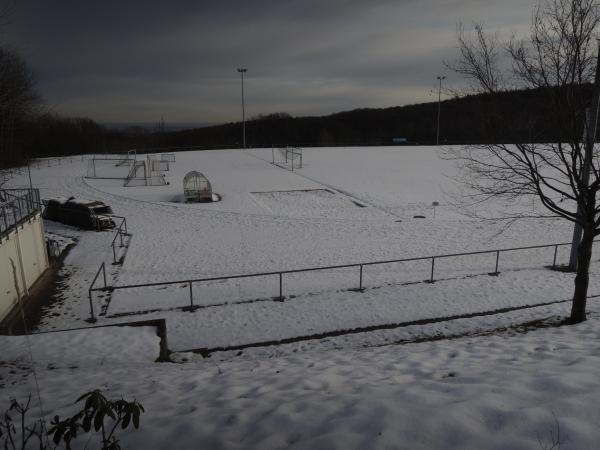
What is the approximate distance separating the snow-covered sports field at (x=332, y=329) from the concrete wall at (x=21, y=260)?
99cm

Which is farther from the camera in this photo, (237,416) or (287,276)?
(287,276)

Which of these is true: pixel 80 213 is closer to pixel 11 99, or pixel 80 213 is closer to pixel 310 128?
pixel 11 99

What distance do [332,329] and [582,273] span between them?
5.41 metres

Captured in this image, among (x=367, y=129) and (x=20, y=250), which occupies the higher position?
(x=367, y=129)

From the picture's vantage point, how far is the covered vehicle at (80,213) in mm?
21297

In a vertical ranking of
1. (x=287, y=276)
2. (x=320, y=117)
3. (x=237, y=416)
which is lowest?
(x=287, y=276)

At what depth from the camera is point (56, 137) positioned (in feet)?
257

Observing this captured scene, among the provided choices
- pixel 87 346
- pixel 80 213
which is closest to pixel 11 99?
pixel 80 213

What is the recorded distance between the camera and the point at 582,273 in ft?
28.6

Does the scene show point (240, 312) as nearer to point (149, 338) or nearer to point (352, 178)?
point (149, 338)

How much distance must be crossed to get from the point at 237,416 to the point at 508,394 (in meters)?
2.84

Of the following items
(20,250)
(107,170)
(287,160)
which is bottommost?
(20,250)

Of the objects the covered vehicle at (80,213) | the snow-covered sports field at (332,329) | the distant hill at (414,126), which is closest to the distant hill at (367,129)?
the distant hill at (414,126)

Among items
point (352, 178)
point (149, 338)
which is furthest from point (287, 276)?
point (352, 178)
